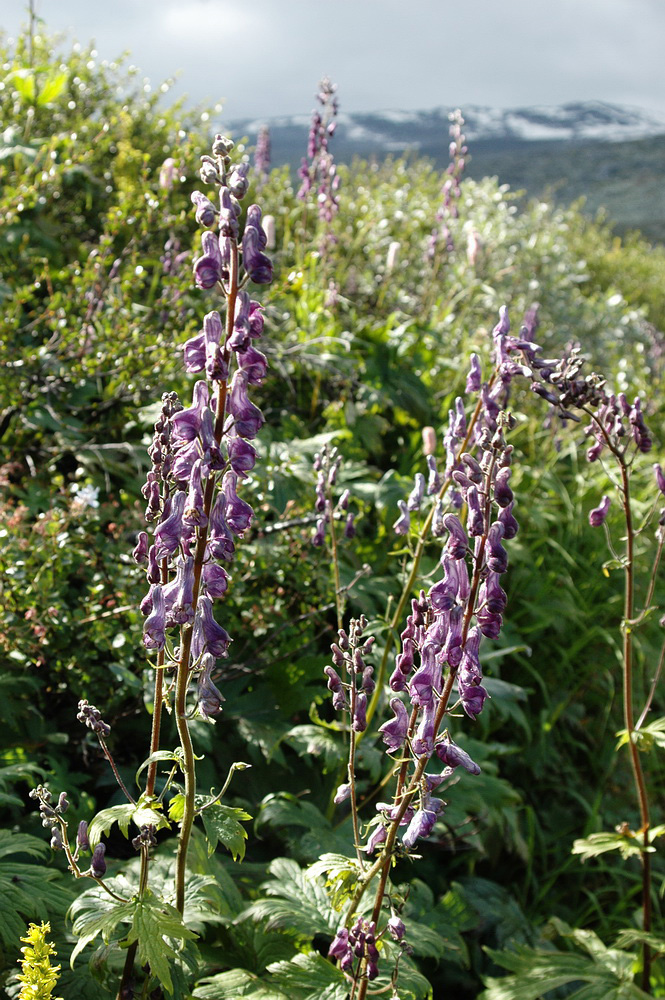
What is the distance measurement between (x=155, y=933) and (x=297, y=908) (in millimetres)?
695

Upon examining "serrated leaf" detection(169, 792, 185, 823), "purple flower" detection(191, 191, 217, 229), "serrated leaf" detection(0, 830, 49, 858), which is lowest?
"serrated leaf" detection(0, 830, 49, 858)

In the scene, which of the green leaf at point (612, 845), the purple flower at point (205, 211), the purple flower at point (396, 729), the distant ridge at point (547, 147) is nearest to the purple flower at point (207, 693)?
the purple flower at point (396, 729)

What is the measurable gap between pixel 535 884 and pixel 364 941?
2455 mm

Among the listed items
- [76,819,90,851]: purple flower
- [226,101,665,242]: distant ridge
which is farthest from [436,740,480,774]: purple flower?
[226,101,665,242]: distant ridge

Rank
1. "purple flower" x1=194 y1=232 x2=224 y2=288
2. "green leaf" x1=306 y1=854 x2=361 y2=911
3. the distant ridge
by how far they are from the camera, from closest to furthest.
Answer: "purple flower" x1=194 y1=232 x2=224 y2=288, "green leaf" x1=306 y1=854 x2=361 y2=911, the distant ridge

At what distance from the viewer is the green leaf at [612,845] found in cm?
260

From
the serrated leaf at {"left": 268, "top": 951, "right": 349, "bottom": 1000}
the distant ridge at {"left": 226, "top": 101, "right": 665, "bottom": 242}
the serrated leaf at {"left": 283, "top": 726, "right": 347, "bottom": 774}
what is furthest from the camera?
the distant ridge at {"left": 226, "top": 101, "right": 665, "bottom": 242}

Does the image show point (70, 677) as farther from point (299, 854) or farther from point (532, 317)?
point (532, 317)

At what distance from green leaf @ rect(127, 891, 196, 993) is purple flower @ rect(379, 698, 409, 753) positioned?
570mm

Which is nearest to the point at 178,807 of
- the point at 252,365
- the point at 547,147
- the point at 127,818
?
the point at 127,818

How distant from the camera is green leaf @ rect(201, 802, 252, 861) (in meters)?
1.70

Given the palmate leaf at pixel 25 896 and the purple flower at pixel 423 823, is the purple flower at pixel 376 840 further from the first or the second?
the palmate leaf at pixel 25 896

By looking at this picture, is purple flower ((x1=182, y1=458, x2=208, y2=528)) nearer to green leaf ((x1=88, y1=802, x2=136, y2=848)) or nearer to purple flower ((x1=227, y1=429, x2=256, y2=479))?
purple flower ((x1=227, y1=429, x2=256, y2=479))

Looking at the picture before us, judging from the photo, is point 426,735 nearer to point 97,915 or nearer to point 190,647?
point 190,647
